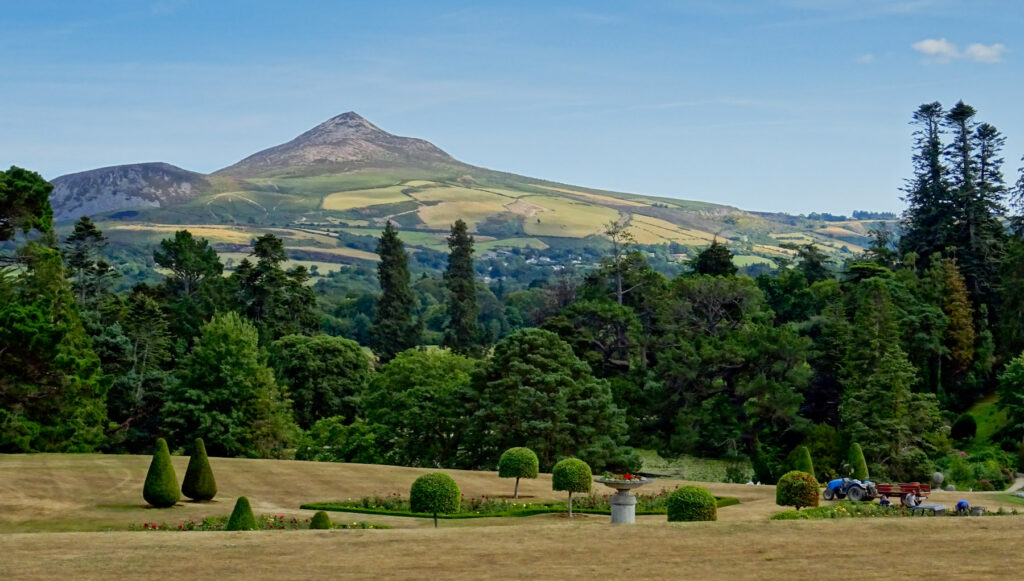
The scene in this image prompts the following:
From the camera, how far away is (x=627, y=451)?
71.2 metres

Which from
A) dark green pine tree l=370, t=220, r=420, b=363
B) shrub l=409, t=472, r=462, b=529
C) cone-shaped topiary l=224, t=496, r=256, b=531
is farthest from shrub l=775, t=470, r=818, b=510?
dark green pine tree l=370, t=220, r=420, b=363

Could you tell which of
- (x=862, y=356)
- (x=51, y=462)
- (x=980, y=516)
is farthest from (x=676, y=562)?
(x=862, y=356)

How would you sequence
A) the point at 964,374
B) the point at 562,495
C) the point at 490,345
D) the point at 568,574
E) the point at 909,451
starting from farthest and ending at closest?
1. the point at 490,345
2. the point at 964,374
3. the point at 909,451
4. the point at 562,495
5. the point at 568,574

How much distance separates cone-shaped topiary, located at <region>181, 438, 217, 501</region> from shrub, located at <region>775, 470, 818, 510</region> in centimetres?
2263

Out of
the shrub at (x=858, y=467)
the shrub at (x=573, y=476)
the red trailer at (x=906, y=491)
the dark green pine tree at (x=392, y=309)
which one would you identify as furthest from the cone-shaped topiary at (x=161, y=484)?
the dark green pine tree at (x=392, y=309)

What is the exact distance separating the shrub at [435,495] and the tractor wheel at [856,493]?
1563 cm

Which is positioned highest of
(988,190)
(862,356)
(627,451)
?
(988,190)

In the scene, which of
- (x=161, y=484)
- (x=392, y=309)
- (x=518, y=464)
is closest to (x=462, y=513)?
(x=518, y=464)

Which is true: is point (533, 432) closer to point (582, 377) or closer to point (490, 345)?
point (582, 377)

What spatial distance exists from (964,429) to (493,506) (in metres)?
44.7

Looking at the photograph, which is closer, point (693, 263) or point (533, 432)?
point (533, 432)

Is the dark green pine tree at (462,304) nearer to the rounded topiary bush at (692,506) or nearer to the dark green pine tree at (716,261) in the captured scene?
the dark green pine tree at (716,261)

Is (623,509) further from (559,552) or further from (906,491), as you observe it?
(906,491)

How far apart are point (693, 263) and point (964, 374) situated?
1024 inches
